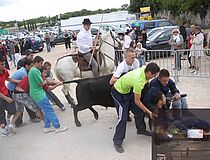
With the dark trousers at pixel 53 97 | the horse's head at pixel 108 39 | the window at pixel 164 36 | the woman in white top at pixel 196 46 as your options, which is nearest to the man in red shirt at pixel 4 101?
the dark trousers at pixel 53 97

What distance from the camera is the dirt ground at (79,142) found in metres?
5.49

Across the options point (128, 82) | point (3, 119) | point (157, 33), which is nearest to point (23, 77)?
point (3, 119)

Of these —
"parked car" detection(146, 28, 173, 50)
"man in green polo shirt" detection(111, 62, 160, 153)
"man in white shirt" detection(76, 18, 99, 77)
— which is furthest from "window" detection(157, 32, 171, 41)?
"man in green polo shirt" detection(111, 62, 160, 153)

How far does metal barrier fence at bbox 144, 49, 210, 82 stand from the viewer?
1042 cm

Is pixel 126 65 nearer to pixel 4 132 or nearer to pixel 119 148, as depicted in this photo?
pixel 119 148

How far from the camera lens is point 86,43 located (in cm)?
855

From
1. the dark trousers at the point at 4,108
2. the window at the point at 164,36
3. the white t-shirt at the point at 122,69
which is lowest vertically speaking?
the dark trousers at the point at 4,108

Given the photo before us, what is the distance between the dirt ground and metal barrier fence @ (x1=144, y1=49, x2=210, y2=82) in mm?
2767

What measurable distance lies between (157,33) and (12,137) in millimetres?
11632

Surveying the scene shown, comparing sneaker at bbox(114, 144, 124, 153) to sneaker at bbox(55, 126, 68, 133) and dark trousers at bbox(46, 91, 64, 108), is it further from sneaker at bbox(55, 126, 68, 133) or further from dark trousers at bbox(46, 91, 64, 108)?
dark trousers at bbox(46, 91, 64, 108)

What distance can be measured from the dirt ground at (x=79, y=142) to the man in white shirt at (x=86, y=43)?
4.69 ft

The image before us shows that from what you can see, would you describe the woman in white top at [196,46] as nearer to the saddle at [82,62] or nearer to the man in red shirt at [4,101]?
the saddle at [82,62]

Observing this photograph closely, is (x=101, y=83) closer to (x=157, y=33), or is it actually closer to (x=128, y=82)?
(x=128, y=82)

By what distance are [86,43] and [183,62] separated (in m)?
5.36
